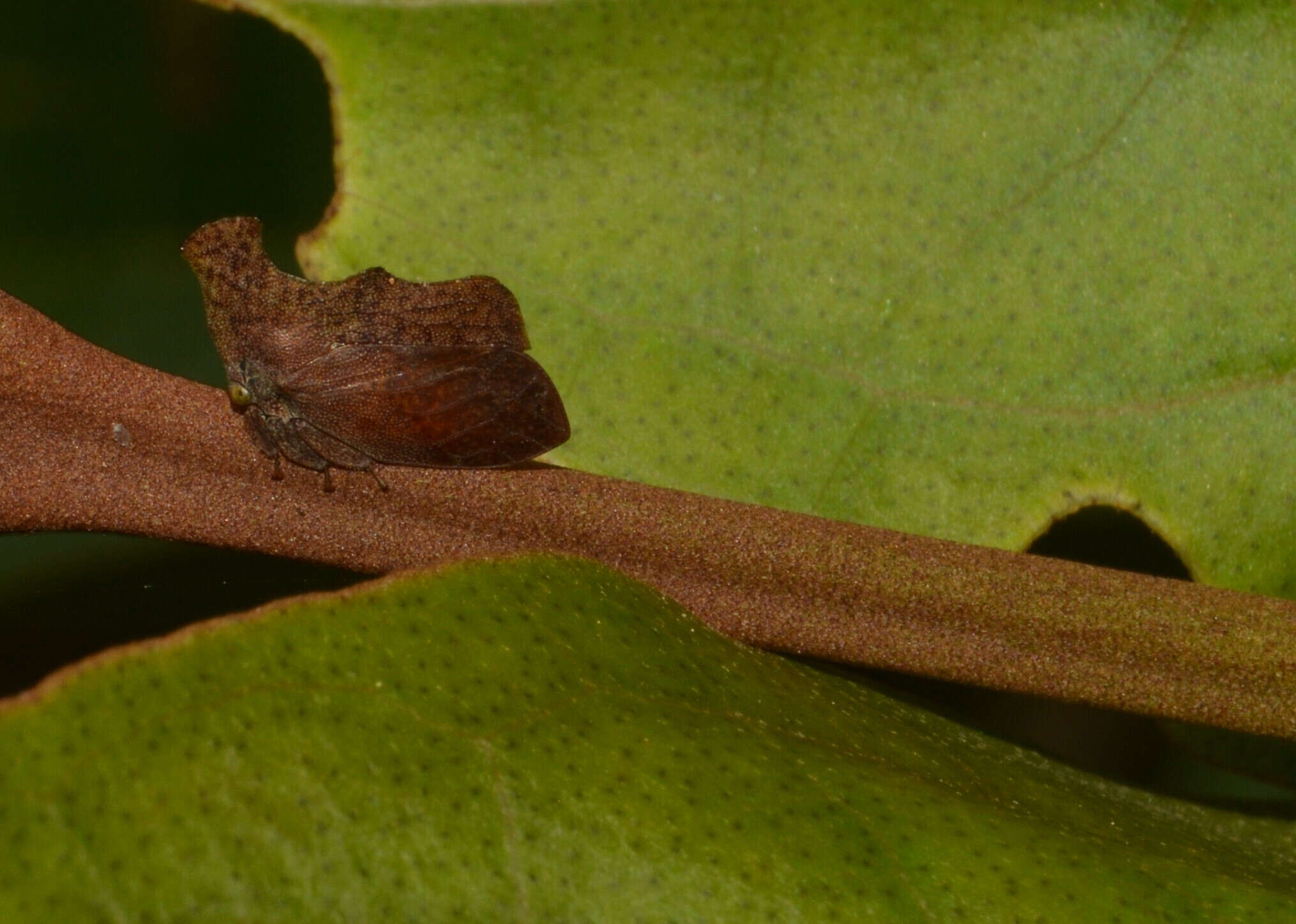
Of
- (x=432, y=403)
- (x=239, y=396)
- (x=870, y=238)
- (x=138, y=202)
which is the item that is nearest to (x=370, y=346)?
(x=432, y=403)

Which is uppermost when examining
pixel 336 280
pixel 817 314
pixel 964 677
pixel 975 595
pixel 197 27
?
pixel 197 27

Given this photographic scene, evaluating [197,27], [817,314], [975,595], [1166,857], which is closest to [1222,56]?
[817,314]

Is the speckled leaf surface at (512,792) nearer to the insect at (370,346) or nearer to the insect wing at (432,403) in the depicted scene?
the insect wing at (432,403)

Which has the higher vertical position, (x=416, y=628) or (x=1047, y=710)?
(x=416, y=628)

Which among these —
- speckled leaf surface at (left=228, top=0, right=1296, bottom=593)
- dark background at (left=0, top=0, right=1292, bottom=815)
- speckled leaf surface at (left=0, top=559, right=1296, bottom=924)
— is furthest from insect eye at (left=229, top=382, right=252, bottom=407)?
dark background at (left=0, top=0, right=1292, bottom=815)

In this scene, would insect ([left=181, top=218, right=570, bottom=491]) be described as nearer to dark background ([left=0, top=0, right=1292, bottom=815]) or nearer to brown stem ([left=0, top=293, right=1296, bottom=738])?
brown stem ([left=0, top=293, right=1296, bottom=738])

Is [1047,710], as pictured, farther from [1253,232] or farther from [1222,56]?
[1222,56]

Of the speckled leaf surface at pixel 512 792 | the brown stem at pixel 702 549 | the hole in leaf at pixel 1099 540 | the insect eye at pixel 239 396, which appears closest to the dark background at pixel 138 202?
the hole in leaf at pixel 1099 540
